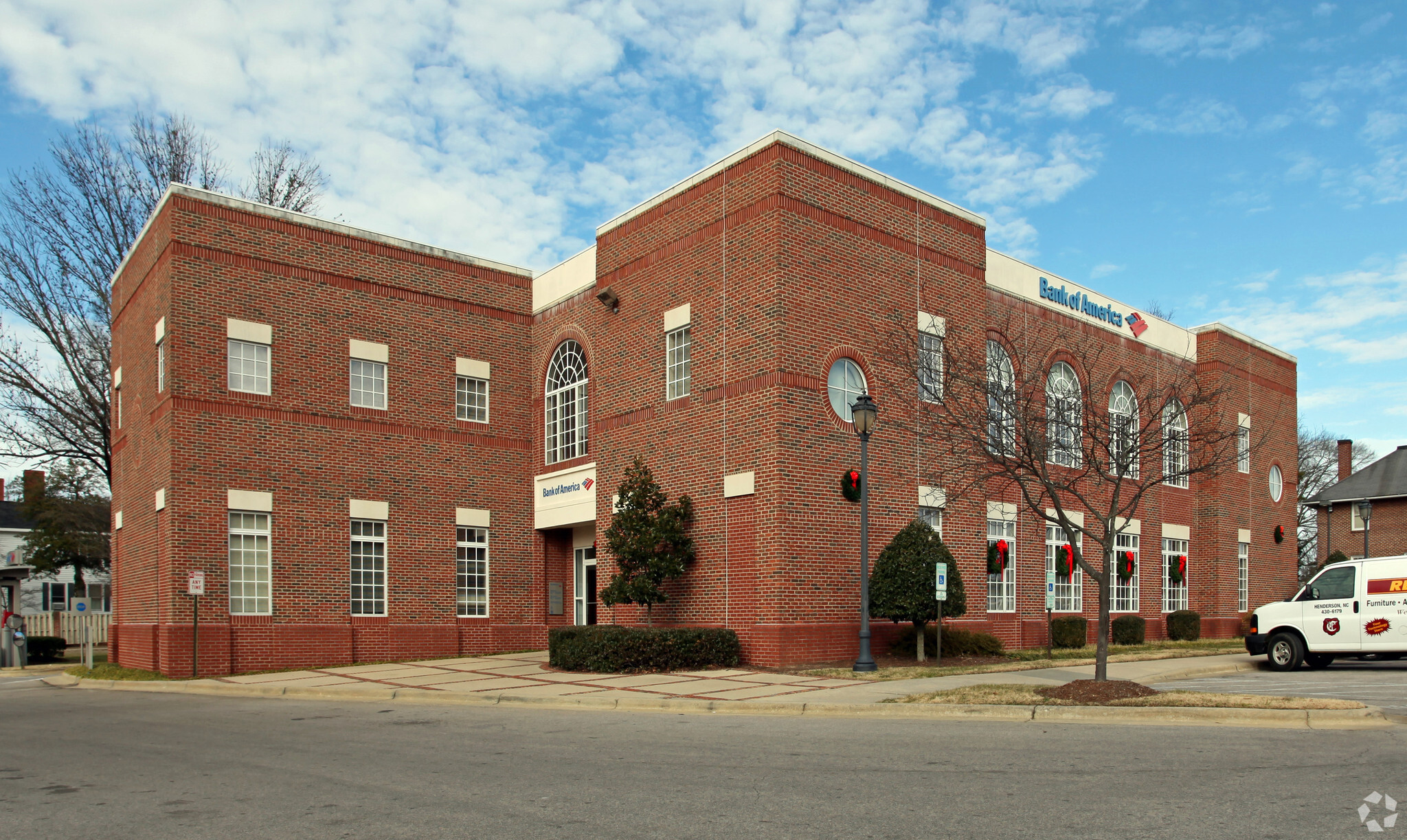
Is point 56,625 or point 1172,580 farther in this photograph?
point 56,625

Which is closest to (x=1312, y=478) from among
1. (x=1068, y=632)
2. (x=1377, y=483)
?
(x=1377, y=483)

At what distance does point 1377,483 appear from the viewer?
46.5 metres

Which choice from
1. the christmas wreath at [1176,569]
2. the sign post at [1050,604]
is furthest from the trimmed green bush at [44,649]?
the christmas wreath at [1176,569]

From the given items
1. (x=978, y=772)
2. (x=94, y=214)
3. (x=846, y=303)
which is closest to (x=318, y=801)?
(x=978, y=772)

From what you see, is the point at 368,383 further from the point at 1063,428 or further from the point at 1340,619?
the point at 1340,619

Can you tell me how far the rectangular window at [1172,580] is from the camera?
32.5 meters

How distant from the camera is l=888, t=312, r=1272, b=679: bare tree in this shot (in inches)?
614

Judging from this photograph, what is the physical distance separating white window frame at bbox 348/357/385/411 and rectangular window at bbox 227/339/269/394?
186cm

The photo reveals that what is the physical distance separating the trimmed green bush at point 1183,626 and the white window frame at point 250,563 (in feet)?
78.4

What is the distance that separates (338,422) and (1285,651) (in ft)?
65.2

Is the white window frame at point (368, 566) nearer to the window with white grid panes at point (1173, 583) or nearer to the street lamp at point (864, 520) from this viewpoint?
the street lamp at point (864, 520)

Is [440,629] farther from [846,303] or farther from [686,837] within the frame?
[686,837]

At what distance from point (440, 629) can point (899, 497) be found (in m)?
11.1

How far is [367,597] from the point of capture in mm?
24969
